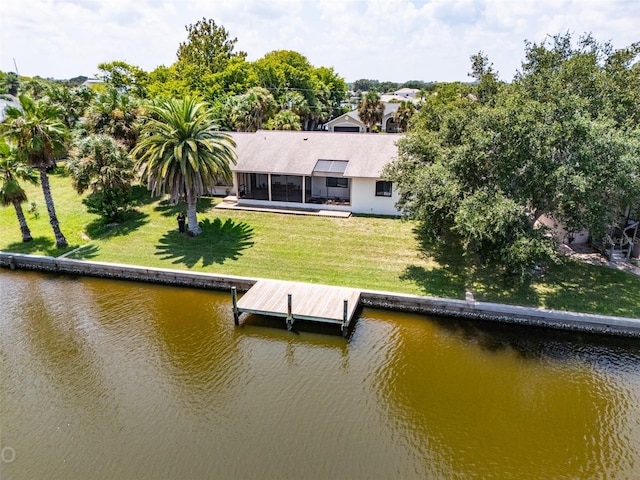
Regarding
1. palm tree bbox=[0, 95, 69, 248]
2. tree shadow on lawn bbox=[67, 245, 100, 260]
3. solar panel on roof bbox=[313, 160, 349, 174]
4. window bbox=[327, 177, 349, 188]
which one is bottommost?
tree shadow on lawn bbox=[67, 245, 100, 260]

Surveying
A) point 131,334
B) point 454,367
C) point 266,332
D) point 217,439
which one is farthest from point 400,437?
point 131,334

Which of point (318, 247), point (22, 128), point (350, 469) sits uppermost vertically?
point (22, 128)

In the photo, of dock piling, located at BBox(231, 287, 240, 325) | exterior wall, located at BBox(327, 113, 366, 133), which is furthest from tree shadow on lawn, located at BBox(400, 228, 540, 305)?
exterior wall, located at BBox(327, 113, 366, 133)

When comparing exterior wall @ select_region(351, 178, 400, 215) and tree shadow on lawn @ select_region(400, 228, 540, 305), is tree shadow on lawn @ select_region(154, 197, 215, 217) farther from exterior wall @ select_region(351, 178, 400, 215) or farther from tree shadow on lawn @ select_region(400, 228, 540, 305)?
tree shadow on lawn @ select_region(400, 228, 540, 305)

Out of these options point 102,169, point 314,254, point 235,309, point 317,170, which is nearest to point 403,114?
point 317,170

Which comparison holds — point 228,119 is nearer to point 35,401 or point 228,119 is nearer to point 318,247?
point 318,247

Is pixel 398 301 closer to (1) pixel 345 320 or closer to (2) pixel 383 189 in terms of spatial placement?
(1) pixel 345 320

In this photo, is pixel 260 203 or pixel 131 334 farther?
pixel 260 203
